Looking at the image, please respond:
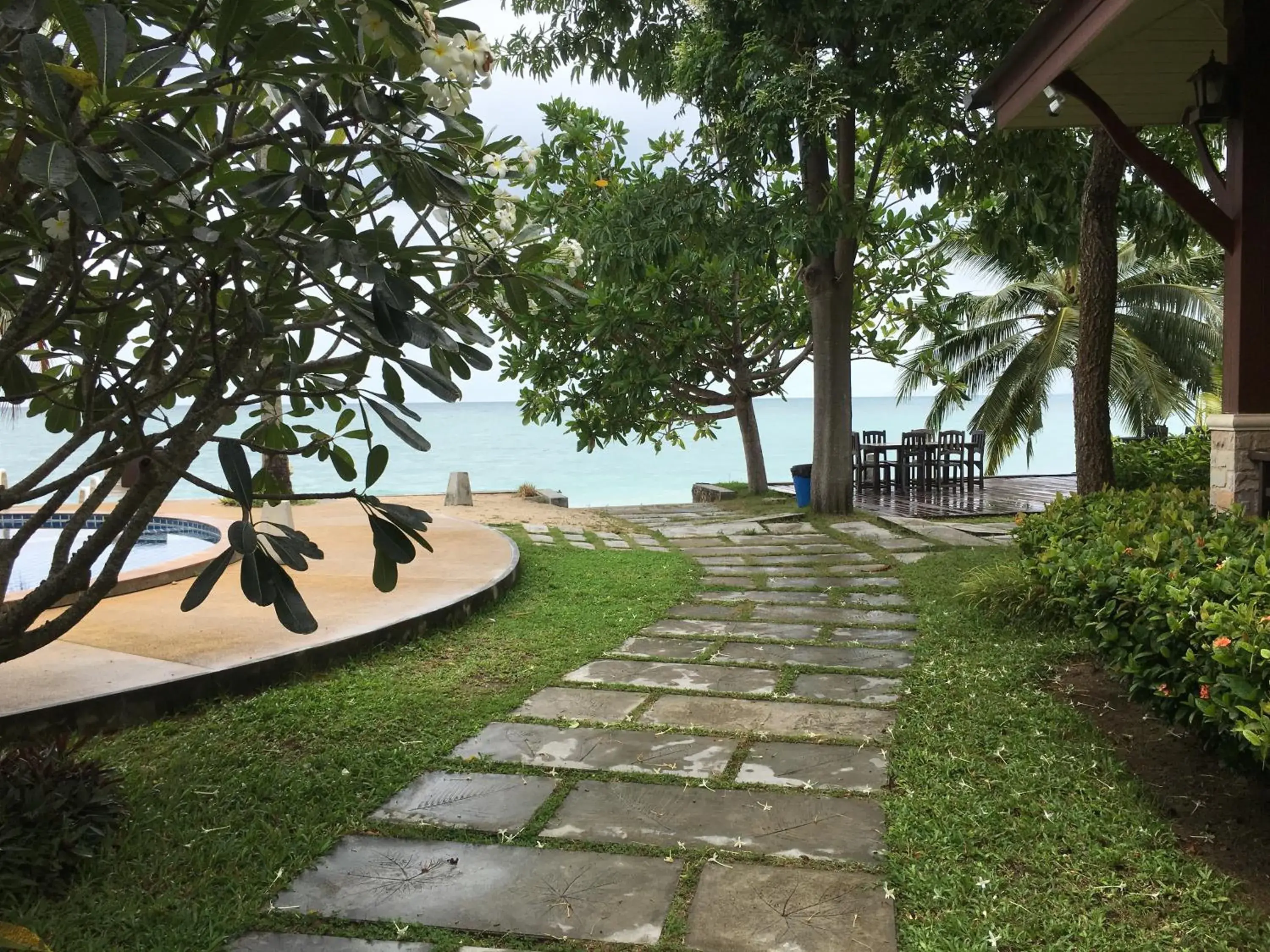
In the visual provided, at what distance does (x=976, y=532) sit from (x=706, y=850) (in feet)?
23.0

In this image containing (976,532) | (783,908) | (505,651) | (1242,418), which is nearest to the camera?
(783,908)

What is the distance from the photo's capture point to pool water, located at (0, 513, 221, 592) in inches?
291

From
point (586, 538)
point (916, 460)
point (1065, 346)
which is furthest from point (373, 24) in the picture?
point (1065, 346)

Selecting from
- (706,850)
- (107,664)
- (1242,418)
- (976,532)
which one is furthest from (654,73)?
(706,850)

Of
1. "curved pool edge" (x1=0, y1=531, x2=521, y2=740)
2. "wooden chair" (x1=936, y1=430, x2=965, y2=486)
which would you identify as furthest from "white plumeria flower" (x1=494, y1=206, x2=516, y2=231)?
"wooden chair" (x1=936, y1=430, x2=965, y2=486)

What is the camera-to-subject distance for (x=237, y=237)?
179 centimetres

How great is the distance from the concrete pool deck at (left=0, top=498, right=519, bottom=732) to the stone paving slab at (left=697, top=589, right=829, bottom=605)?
1.31m

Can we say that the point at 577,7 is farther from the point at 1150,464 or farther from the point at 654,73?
the point at 1150,464

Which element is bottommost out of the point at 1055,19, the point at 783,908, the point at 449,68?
the point at 783,908

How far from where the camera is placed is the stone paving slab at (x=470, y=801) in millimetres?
2738

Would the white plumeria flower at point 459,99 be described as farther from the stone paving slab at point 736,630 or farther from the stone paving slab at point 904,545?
the stone paving slab at point 904,545

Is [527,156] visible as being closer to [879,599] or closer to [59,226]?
[59,226]

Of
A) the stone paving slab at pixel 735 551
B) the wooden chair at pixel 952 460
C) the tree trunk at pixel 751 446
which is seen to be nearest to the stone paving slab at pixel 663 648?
the stone paving slab at pixel 735 551

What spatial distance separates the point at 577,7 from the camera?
34.5 ft
